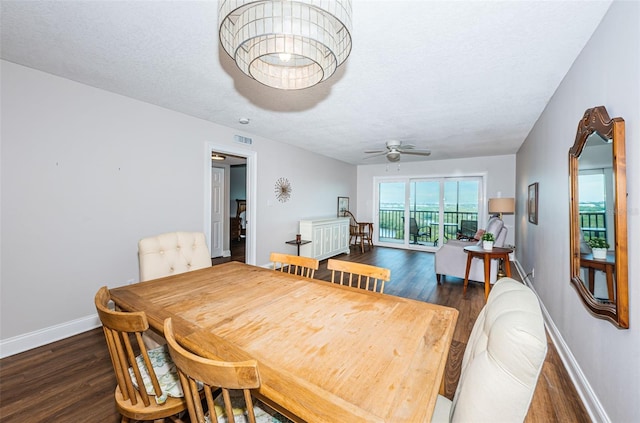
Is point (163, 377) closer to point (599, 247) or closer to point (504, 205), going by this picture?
point (599, 247)

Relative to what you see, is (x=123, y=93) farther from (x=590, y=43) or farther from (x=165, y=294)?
(x=590, y=43)

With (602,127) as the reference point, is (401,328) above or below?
below

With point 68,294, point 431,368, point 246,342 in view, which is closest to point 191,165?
point 68,294

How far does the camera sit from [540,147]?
3.27 meters

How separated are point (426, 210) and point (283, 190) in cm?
406

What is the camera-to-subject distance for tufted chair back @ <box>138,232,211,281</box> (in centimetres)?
205

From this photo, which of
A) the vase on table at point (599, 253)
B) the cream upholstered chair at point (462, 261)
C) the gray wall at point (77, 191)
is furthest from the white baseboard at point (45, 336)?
the cream upholstered chair at point (462, 261)

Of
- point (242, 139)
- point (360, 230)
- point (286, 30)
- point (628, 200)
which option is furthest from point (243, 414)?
point (360, 230)

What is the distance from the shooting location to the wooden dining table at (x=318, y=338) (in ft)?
2.44

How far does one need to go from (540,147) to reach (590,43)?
5.79 feet

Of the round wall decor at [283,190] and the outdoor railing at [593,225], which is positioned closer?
the outdoor railing at [593,225]

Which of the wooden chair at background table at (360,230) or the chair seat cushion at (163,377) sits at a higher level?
the wooden chair at background table at (360,230)

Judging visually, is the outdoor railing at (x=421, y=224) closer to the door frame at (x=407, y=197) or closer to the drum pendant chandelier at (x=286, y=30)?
the door frame at (x=407, y=197)

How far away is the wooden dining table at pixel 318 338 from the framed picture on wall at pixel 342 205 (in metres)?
5.28
